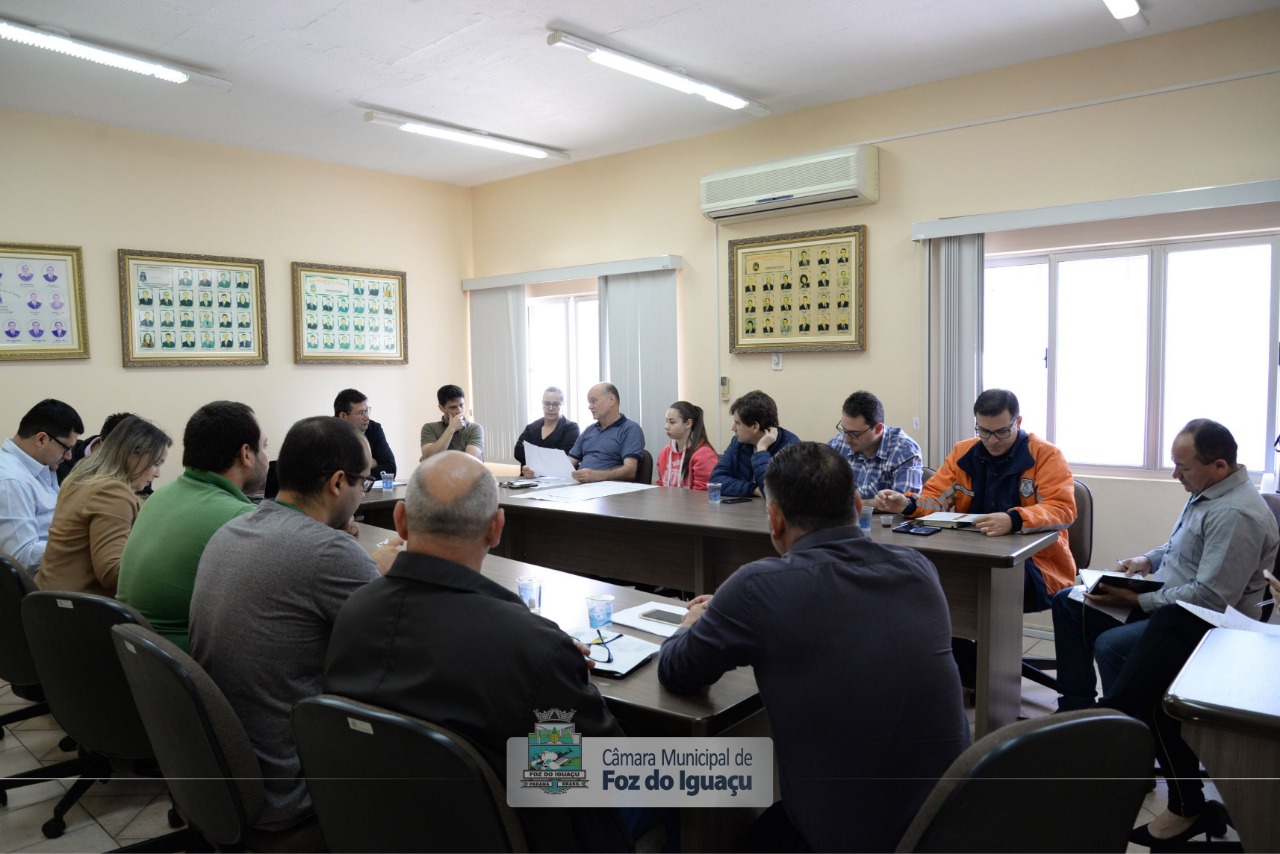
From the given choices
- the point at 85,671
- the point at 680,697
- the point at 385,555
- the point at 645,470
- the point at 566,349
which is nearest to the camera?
the point at 680,697

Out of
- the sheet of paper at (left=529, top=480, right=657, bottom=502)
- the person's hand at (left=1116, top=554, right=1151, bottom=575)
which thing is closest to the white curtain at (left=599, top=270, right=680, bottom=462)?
the sheet of paper at (left=529, top=480, right=657, bottom=502)

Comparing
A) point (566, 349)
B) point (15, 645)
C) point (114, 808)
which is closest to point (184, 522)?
point (15, 645)

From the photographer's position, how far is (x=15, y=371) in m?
4.90

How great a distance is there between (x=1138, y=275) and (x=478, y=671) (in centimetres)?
437

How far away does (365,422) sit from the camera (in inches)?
220

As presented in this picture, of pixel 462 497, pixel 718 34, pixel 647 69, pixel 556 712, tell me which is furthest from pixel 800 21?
pixel 556 712

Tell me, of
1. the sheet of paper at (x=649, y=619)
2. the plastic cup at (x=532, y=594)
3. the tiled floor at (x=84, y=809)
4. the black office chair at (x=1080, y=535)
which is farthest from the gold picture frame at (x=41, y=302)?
the black office chair at (x=1080, y=535)

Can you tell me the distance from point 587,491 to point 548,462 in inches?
25.8

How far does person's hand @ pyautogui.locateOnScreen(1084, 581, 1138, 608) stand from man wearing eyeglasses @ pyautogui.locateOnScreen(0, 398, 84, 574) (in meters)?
3.93

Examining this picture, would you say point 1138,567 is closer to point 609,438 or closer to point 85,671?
point 609,438

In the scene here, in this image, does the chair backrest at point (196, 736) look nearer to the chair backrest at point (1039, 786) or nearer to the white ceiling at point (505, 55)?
the chair backrest at point (1039, 786)

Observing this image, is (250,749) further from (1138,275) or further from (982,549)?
(1138,275)

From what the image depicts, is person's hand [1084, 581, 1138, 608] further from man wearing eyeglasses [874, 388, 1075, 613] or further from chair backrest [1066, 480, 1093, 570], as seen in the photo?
chair backrest [1066, 480, 1093, 570]

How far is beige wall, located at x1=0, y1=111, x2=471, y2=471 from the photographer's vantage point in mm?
5031
